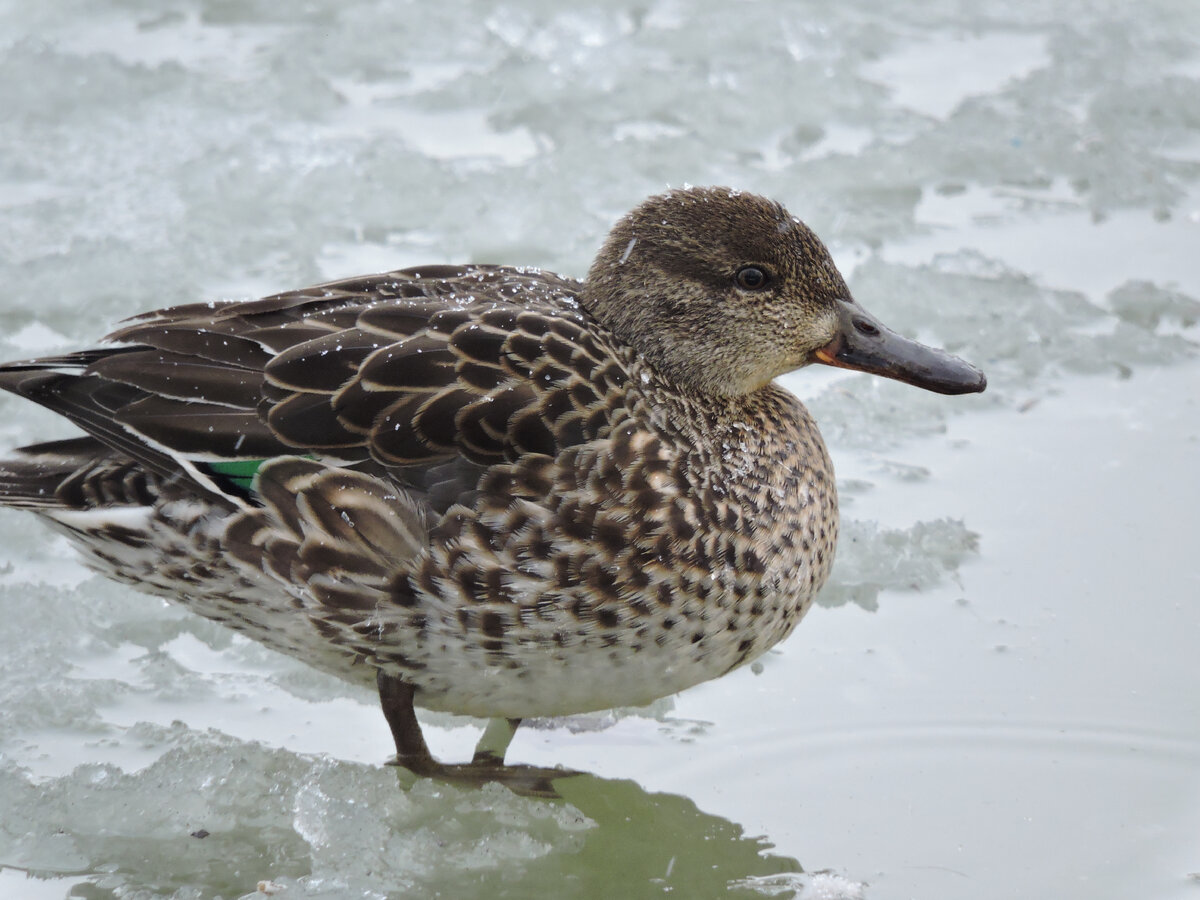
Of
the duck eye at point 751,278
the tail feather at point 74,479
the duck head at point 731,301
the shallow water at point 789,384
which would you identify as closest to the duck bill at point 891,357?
the duck head at point 731,301

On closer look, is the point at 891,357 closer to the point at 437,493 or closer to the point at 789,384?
the point at 437,493

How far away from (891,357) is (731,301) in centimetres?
47

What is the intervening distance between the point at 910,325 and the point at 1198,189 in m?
1.84

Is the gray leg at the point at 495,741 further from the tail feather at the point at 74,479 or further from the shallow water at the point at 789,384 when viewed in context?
the tail feather at the point at 74,479

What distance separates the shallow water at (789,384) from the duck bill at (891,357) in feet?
2.75

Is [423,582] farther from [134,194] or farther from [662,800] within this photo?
[134,194]

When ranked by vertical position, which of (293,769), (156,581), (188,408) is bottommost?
(293,769)

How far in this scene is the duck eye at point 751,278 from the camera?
4027 mm

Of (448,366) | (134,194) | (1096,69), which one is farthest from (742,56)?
(448,366)

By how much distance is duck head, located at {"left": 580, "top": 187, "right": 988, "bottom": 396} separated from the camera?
13.2ft

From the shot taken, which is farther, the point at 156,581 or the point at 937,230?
the point at 937,230

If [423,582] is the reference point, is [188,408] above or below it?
above

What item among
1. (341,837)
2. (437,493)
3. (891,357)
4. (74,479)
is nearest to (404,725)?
(341,837)

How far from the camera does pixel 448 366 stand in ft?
12.0
